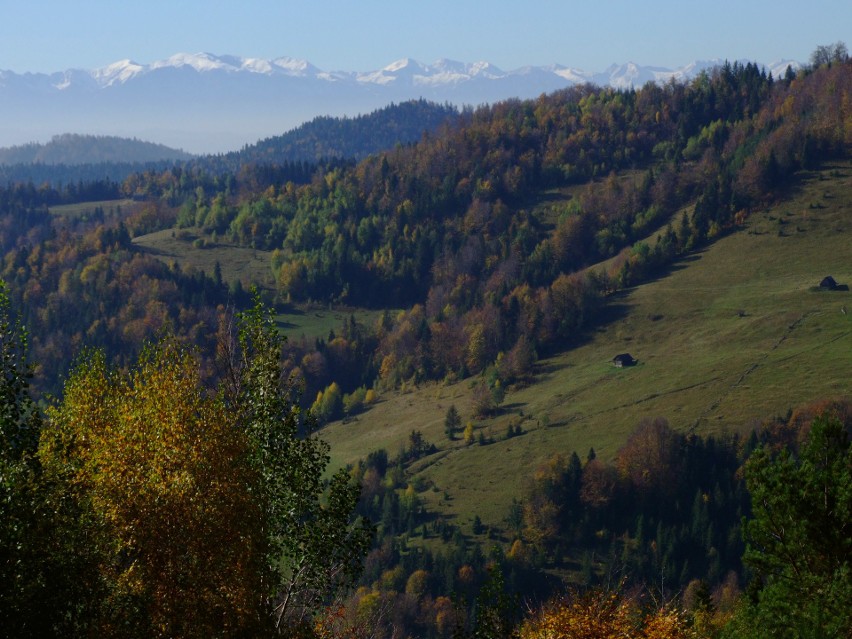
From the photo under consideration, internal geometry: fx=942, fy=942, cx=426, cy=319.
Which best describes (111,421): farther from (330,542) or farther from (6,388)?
(330,542)

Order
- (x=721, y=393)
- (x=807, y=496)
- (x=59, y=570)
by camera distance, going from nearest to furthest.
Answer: (x=59, y=570)
(x=807, y=496)
(x=721, y=393)

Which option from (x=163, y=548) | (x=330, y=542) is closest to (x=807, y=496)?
(x=330, y=542)

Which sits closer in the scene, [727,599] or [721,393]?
[727,599]

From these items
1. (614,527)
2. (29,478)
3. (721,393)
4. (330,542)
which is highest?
(29,478)

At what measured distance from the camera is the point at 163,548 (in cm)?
2402

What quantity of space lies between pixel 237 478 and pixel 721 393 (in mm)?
184714

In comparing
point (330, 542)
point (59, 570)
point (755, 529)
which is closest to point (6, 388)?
point (59, 570)

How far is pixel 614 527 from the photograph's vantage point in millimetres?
184875

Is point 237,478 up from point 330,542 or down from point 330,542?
up

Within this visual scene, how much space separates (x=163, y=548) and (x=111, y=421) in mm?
6296

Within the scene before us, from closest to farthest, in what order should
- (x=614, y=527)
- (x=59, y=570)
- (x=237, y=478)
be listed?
(x=59, y=570)
(x=237, y=478)
(x=614, y=527)

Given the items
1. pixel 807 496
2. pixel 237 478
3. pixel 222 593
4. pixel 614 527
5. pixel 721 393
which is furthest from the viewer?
pixel 721 393

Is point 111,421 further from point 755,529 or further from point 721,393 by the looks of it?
point 721,393

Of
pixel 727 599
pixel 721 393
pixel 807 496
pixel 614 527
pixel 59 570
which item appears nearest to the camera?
pixel 59 570
